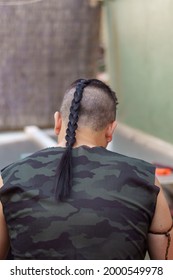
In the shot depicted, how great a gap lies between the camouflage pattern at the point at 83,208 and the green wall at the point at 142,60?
51.2 inches

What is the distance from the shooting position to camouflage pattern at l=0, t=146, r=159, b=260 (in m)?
1.06

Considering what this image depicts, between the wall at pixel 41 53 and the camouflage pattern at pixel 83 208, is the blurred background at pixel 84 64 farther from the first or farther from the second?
the camouflage pattern at pixel 83 208

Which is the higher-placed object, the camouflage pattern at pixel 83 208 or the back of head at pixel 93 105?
the back of head at pixel 93 105

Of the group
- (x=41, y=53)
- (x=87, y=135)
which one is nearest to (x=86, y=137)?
(x=87, y=135)

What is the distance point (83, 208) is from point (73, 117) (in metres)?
0.21

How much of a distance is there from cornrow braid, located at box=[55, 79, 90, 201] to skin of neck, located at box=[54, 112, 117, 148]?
2 cm

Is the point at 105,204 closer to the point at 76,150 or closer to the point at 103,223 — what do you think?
the point at 103,223

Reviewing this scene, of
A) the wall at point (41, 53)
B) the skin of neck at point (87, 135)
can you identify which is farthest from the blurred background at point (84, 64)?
the skin of neck at point (87, 135)

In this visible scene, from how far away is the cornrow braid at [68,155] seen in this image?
1063mm

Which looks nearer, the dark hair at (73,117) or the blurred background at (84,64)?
the dark hair at (73,117)

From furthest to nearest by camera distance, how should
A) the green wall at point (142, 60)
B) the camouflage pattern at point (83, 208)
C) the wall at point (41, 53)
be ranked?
the wall at point (41, 53) < the green wall at point (142, 60) < the camouflage pattern at point (83, 208)

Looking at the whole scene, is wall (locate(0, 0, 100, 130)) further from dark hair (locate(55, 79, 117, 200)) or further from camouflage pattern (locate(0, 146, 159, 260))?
camouflage pattern (locate(0, 146, 159, 260))

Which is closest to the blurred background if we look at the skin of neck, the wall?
the wall

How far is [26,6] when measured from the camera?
273cm
